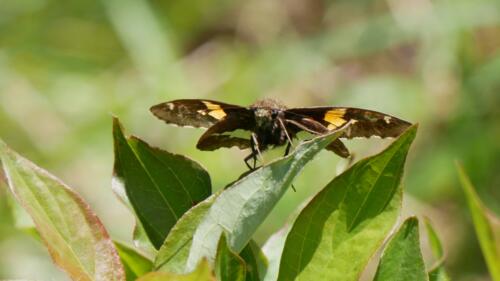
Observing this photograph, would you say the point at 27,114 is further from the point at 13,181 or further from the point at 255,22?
the point at 13,181

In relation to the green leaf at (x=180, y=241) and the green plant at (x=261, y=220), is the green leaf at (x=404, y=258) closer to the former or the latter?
the green plant at (x=261, y=220)

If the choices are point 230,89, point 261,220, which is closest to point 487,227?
point 261,220

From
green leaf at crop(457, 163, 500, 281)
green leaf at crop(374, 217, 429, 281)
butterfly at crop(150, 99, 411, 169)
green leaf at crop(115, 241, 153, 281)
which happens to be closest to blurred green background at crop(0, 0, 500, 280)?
butterfly at crop(150, 99, 411, 169)

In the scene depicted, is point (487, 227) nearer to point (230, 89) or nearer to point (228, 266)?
point (228, 266)

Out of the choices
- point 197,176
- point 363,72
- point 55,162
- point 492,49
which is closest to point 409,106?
point 492,49

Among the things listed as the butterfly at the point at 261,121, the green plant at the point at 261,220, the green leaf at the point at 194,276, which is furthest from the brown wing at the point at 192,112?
the green leaf at the point at 194,276

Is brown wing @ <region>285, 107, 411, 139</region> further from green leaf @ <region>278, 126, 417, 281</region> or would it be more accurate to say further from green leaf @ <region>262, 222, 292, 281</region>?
green leaf @ <region>278, 126, 417, 281</region>
